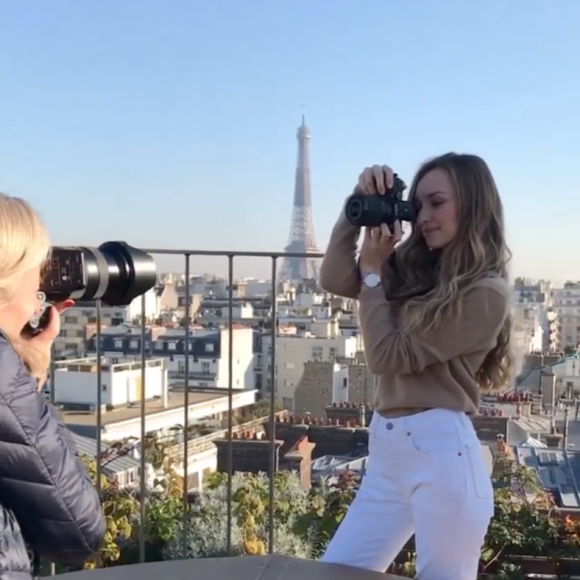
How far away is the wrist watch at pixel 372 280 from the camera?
1.72 meters

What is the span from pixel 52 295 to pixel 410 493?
0.85 meters

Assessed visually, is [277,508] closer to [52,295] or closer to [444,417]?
[444,417]

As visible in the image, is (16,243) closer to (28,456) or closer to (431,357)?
(28,456)

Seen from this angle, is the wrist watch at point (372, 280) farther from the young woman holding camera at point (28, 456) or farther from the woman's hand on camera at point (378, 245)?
the young woman holding camera at point (28, 456)

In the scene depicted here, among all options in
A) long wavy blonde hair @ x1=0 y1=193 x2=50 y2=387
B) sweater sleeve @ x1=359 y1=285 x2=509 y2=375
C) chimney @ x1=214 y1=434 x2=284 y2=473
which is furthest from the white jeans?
chimney @ x1=214 y1=434 x2=284 y2=473

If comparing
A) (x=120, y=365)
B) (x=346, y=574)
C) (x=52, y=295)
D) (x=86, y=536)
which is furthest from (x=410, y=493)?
(x=120, y=365)

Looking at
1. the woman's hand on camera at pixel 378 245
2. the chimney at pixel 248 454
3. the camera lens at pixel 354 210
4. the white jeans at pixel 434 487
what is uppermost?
the camera lens at pixel 354 210

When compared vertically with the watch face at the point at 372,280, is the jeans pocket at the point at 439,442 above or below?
below

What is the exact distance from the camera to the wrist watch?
1718mm

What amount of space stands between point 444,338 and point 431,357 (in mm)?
49

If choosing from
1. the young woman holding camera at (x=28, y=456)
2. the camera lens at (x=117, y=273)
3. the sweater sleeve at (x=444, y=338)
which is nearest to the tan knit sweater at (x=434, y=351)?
the sweater sleeve at (x=444, y=338)

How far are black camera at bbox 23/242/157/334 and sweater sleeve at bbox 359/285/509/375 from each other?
596 mm

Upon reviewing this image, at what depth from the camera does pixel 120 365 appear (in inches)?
145

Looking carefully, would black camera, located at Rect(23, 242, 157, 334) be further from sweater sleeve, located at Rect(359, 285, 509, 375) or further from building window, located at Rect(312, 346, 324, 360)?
building window, located at Rect(312, 346, 324, 360)
